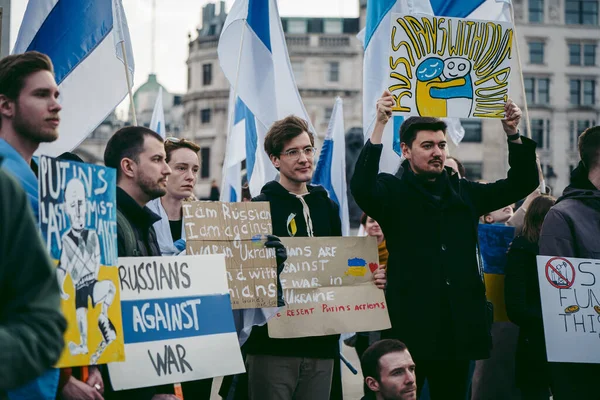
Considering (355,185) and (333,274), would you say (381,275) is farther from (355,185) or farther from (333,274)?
(355,185)

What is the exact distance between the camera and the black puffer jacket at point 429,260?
15.4ft

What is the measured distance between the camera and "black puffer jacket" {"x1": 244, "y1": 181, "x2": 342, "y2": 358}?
15.8 feet

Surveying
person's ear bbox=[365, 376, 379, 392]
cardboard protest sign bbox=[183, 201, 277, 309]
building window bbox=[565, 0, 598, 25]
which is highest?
building window bbox=[565, 0, 598, 25]

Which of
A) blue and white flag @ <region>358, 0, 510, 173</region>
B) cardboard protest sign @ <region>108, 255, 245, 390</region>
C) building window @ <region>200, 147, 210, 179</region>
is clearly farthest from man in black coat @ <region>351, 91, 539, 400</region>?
building window @ <region>200, 147, 210, 179</region>

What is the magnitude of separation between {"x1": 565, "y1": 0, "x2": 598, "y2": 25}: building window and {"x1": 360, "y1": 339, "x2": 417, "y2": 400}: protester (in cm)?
5922

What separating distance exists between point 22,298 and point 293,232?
302 cm

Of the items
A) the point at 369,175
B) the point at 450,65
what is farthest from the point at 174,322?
the point at 450,65

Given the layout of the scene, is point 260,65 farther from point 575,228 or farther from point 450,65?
point 575,228

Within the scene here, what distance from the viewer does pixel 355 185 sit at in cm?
471

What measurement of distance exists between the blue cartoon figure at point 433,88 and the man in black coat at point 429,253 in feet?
0.93

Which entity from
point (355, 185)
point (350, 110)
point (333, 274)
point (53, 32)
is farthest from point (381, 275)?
point (350, 110)

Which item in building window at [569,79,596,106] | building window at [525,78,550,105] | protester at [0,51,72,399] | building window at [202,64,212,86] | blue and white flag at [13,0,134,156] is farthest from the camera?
building window at [202,64,212,86]

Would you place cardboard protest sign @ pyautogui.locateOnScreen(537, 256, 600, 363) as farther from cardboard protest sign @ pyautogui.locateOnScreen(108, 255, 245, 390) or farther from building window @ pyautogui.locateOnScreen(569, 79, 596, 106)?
building window @ pyautogui.locateOnScreen(569, 79, 596, 106)

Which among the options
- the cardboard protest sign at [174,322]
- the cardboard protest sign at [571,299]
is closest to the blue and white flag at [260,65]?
the cardboard protest sign at [571,299]
